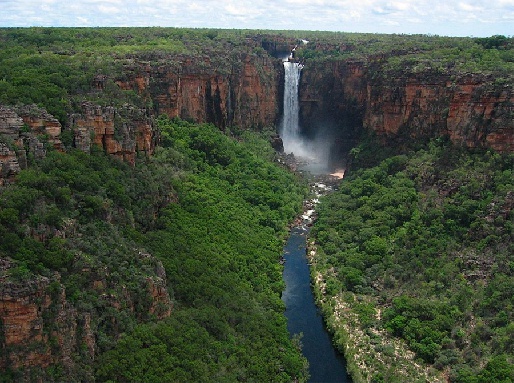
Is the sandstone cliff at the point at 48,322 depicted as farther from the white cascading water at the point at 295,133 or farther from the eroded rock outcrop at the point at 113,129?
the white cascading water at the point at 295,133

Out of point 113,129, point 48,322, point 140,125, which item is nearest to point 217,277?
point 113,129

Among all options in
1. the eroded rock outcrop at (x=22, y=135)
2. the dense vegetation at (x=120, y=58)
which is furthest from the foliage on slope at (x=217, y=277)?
the eroded rock outcrop at (x=22, y=135)

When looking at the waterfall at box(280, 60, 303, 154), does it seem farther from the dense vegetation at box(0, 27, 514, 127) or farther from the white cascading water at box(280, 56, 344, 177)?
the dense vegetation at box(0, 27, 514, 127)

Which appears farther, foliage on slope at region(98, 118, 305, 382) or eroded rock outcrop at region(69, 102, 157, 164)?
eroded rock outcrop at region(69, 102, 157, 164)

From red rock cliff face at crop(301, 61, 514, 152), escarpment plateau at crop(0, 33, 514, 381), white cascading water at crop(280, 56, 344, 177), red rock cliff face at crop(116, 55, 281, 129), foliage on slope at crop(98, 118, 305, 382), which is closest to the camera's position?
escarpment plateau at crop(0, 33, 514, 381)

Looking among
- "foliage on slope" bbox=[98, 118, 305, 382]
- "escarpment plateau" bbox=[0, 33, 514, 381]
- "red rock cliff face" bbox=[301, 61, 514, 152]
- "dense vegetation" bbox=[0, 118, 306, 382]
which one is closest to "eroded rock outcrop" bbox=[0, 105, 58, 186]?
"escarpment plateau" bbox=[0, 33, 514, 381]

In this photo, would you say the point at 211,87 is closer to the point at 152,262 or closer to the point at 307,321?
the point at 307,321

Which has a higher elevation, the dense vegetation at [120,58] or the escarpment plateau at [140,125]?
the dense vegetation at [120,58]

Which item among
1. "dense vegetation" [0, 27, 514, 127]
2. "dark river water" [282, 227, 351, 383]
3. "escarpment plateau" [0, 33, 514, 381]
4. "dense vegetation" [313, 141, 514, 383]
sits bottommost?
"dark river water" [282, 227, 351, 383]
